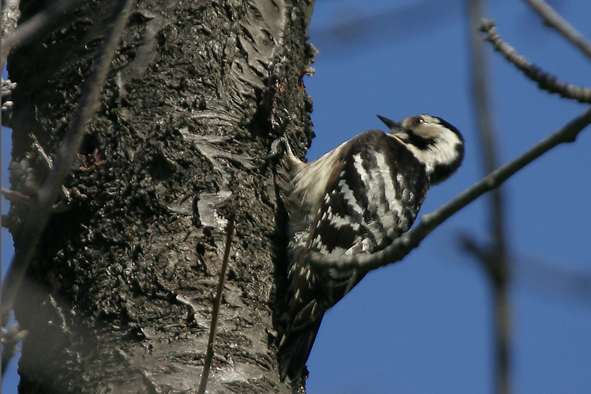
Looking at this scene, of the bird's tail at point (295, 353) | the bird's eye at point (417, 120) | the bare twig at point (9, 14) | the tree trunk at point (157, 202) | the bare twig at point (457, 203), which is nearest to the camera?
the bare twig at point (457, 203)

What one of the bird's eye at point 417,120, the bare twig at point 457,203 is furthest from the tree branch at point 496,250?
the bird's eye at point 417,120

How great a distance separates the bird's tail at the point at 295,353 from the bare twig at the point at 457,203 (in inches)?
37.3

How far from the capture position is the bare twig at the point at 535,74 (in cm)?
125

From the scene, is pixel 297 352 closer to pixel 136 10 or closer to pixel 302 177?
pixel 302 177

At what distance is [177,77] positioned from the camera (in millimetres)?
2879

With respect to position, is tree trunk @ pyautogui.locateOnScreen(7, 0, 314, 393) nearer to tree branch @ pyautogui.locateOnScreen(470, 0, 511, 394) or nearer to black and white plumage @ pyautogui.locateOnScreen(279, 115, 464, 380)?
black and white plumage @ pyautogui.locateOnScreen(279, 115, 464, 380)

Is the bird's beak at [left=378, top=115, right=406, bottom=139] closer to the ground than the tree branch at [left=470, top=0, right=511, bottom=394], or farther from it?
farther from it

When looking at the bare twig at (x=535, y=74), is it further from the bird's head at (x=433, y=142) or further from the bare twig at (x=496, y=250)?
the bird's head at (x=433, y=142)

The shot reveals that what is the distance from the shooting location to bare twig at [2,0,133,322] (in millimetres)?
1221

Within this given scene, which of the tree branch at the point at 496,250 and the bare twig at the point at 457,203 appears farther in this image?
the bare twig at the point at 457,203

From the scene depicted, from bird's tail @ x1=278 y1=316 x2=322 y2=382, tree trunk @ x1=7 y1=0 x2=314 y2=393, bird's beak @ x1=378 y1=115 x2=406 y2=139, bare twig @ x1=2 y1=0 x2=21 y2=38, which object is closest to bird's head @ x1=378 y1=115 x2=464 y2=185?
bird's beak @ x1=378 y1=115 x2=406 y2=139

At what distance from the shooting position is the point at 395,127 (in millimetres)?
4812

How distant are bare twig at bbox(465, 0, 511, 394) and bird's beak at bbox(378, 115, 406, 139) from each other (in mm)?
3723

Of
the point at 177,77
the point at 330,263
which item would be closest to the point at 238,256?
the point at 177,77
